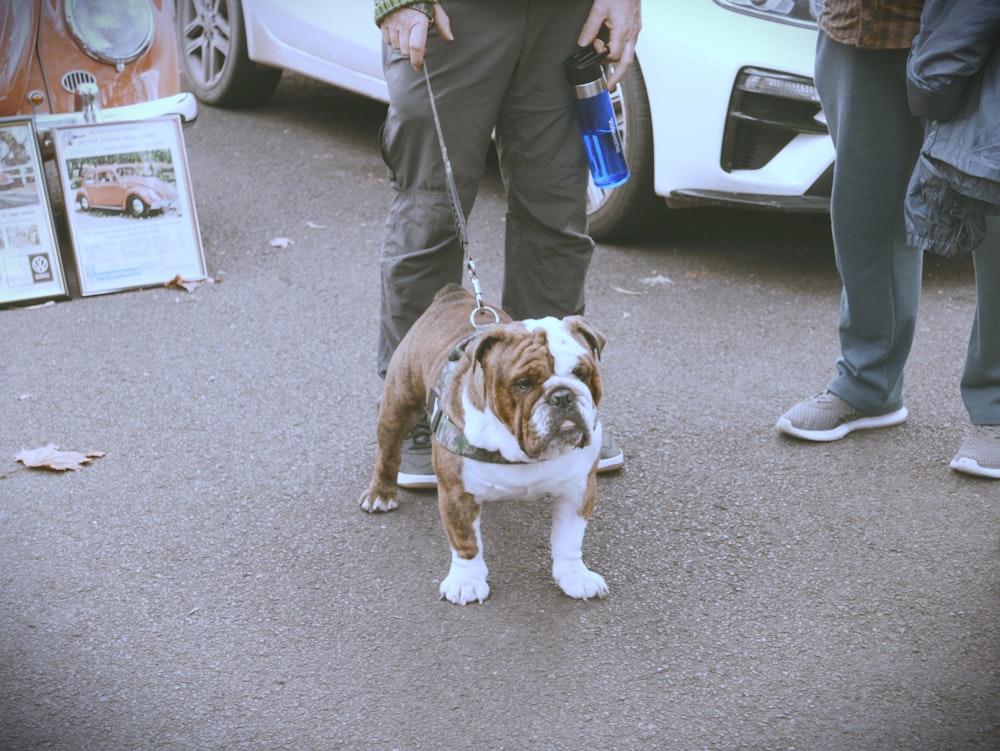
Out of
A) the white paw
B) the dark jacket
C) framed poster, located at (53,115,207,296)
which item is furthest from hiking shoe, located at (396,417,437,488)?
framed poster, located at (53,115,207,296)

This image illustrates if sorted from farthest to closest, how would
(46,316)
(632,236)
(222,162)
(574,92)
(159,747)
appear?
(222,162) < (632,236) < (46,316) < (574,92) < (159,747)

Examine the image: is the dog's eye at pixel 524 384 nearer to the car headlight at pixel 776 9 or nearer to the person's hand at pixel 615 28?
the person's hand at pixel 615 28

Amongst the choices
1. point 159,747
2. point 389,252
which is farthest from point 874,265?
point 159,747

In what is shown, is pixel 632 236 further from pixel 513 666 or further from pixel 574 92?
pixel 513 666

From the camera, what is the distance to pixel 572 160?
3531 mm

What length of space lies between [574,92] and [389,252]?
741 mm

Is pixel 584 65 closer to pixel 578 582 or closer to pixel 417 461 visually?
pixel 417 461

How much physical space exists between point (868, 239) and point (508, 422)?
1.59 metres

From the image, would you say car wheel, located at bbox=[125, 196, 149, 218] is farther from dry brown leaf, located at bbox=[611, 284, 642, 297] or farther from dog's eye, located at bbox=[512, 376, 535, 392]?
dog's eye, located at bbox=[512, 376, 535, 392]

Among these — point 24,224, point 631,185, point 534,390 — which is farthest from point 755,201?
point 24,224

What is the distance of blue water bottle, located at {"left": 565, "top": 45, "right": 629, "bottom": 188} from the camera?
3.41m

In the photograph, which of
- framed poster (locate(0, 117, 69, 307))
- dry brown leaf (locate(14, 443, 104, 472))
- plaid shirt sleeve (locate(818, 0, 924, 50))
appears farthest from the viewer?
framed poster (locate(0, 117, 69, 307))

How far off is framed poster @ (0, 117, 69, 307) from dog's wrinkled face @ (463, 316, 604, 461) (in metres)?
3.04

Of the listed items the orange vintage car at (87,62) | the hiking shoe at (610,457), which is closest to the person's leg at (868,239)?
the hiking shoe at (610,457)
